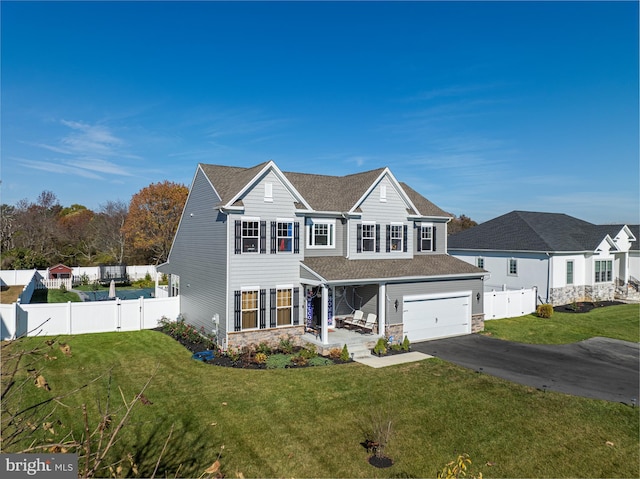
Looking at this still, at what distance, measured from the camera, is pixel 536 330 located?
77.0 ft

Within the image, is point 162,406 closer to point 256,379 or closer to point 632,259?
point 256,379

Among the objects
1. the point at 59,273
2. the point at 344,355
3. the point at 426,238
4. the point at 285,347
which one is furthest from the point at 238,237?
the point at 59,273

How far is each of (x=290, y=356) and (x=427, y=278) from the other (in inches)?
317

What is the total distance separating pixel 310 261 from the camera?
65.8 feet

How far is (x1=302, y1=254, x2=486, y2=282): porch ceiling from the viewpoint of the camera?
A: 1898 centimetres

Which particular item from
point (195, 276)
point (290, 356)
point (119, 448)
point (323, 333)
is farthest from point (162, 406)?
point (195, 276)

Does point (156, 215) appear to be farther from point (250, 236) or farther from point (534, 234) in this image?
point (534, 234)

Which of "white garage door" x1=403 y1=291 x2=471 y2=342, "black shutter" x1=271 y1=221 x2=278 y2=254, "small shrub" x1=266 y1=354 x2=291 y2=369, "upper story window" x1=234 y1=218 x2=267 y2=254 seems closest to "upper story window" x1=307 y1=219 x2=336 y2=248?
"black shutter" x1=271 y1=221 x2=278 y2=254

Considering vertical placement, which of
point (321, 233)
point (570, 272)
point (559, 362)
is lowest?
point (559, 362)

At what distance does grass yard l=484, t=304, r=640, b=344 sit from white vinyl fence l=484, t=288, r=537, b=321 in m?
0.49

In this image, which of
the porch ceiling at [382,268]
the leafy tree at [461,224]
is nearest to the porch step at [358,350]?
the porch ceiling at [382,268]

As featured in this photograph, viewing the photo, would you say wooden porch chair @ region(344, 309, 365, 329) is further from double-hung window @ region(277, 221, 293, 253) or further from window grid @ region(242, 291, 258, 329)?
window grid @ region(242, 291, 258, 329)

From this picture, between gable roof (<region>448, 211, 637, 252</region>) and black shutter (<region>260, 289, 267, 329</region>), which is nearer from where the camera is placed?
black shutter (<region>260, 289, 267, 329</region>)

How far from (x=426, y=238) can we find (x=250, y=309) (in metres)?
12.1
